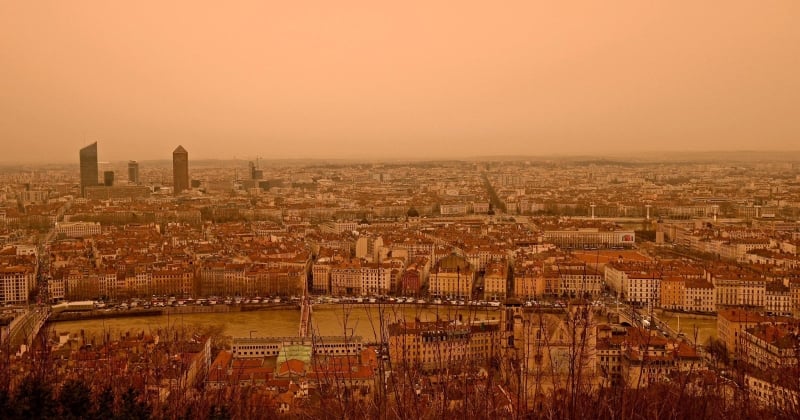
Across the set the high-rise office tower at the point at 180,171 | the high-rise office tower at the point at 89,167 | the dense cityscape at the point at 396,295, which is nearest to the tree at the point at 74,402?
the dense cityscape at the point at 396,295

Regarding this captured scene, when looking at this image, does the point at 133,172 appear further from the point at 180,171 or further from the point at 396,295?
the point at 396,295

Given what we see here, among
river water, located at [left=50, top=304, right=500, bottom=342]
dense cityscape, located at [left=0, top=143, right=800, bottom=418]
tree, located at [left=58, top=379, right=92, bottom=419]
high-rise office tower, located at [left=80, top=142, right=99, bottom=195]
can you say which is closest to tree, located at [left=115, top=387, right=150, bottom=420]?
dense cityscape, located at [left=0, top=143, right=800, bottom=418]

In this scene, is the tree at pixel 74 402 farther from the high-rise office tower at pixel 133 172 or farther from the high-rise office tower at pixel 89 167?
the high-rise office tower at pixel 133 172

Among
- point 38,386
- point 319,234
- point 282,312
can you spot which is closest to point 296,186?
point 319,234

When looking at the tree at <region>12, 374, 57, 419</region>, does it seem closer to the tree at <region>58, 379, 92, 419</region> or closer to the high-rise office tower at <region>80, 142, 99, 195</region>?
the tree at <region>58, 379, 92, 419</region>

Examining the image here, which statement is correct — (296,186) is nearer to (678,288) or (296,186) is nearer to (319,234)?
(319,234)
